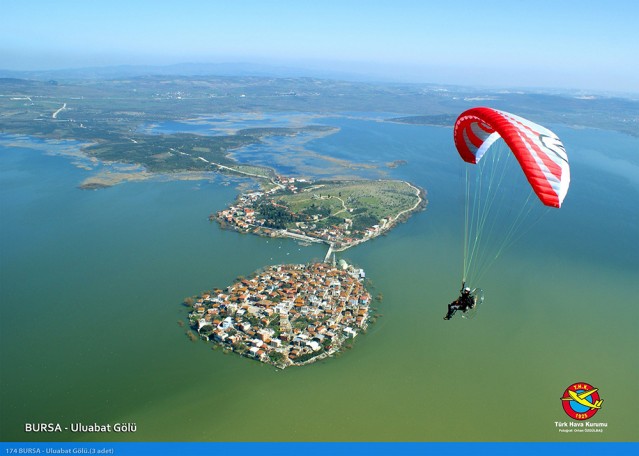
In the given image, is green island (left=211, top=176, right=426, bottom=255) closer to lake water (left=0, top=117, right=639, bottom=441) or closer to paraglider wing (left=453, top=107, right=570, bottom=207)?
lake water (left=0, top=117, right=639, bottom=441)

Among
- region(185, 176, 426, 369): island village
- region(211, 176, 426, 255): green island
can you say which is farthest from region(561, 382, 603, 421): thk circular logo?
region(211, 176, 426, 255): green island

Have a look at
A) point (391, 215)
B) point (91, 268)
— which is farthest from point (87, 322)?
point (391, 215)

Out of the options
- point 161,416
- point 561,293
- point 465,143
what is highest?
point 465,143

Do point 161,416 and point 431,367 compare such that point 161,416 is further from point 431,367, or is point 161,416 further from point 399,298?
point 399,298

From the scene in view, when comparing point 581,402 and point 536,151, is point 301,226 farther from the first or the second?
point 536,151

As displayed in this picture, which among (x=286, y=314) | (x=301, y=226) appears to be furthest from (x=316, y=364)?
(x=301, y=226)

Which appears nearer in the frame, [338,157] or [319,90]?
[338,157]
